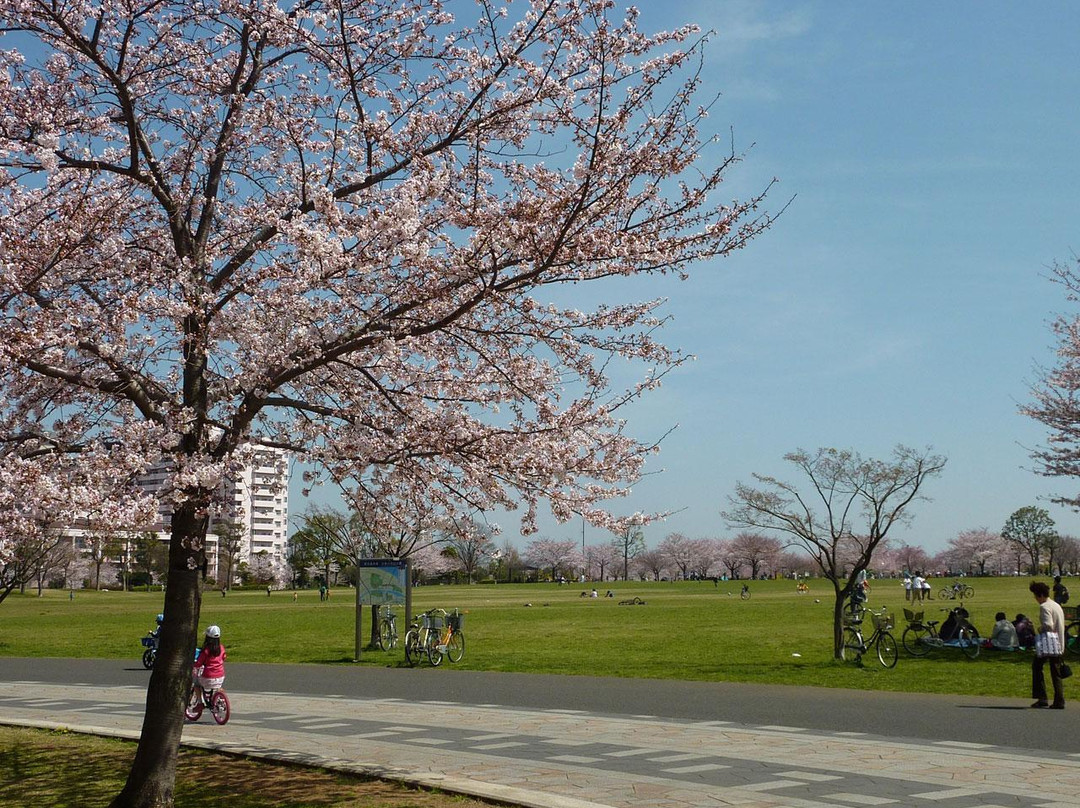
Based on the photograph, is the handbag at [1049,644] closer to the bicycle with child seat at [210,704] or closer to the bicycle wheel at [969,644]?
the bicycle wheel at [969,644]

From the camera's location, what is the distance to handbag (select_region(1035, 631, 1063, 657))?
14.8 meters

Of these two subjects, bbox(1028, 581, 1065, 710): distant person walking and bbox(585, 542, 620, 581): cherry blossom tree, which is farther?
bbox(585, 542, 620, 581): cherry blossom tree

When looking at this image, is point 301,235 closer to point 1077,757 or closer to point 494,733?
point 494,733

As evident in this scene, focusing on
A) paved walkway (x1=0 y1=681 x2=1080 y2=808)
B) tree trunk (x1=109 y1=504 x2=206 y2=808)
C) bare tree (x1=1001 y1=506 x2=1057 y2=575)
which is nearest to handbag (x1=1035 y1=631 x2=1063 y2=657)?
paved walkway (x1=0 y1=681 x2=1080 y2=808)

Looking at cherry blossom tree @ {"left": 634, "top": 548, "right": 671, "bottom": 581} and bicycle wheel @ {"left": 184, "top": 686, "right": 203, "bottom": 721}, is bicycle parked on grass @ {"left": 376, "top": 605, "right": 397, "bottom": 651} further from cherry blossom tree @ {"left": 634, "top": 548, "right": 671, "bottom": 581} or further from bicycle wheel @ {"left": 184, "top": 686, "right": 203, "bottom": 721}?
cherry blossom tree @ {"left": 634, "top": 548, "right": 671, "bottom": 581}

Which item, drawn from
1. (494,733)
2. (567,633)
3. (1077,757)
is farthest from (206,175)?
(567,633)

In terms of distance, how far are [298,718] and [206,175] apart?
791cm

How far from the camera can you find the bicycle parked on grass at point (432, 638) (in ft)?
77.6

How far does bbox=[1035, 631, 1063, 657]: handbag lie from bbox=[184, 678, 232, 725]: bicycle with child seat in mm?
11768

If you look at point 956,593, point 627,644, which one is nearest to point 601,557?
point 956,593

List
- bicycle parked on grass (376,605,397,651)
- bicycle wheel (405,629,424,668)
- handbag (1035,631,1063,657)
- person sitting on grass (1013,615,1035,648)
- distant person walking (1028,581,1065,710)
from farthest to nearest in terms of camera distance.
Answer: bicycle parked on grass (376,605,397,651)
person sitting on grass (1013,615,1035,648)
bicycle wheel (405,629,424,668)
handbag (1035,631,1063,657)
distant person walking (1028,581,1065,710)

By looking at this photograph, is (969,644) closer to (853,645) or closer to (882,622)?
(882,622)

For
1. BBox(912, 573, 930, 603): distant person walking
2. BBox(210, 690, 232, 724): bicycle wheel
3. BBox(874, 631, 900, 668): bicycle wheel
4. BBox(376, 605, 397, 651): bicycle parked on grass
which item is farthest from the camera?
BBox(912, 573, 930, 603): distant person walking

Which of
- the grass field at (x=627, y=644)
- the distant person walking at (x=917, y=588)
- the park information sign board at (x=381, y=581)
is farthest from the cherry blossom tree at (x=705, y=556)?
the park information sign board at (x=381, y=581)
